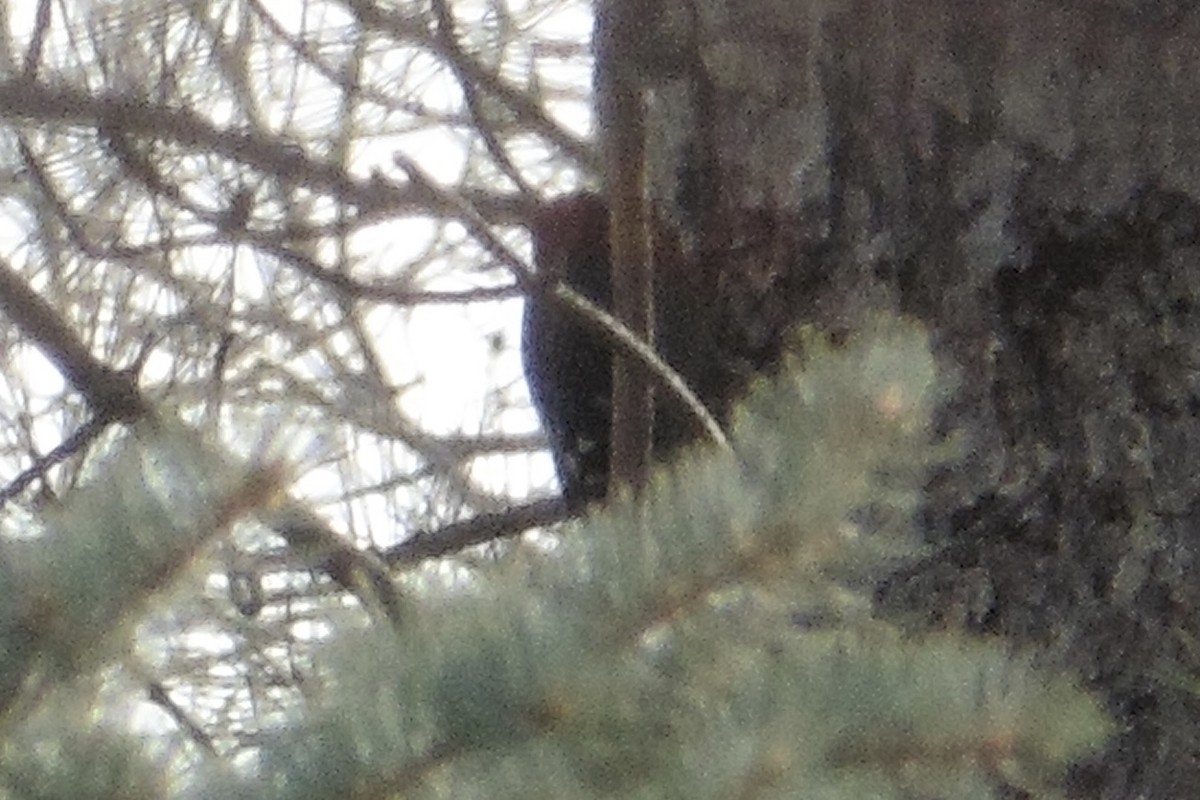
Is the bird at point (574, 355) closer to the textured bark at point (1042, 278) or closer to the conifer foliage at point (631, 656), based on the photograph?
the textured bark at point (1042, 278)

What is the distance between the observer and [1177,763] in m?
0.88

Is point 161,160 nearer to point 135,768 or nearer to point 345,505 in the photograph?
point 345,505

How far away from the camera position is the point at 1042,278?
35.5 inches

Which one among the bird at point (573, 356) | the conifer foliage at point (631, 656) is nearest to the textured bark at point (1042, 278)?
the bird at point (573, 356)

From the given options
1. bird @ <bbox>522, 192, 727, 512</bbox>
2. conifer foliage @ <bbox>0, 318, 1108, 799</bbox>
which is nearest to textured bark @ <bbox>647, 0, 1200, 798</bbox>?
bird @ <bbox>522, 192, 727, 512</bbox>

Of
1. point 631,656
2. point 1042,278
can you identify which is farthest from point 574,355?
point 631,656

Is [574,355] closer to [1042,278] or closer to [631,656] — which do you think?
[1042,278]

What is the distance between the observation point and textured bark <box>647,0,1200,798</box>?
882 millimetres

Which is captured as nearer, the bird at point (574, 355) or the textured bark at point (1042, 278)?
the textured bark at point (1042, 278)

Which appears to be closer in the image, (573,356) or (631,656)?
(631,656)

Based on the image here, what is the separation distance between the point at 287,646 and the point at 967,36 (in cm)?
57

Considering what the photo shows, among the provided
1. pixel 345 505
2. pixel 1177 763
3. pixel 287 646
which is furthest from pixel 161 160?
pixel 1177 763

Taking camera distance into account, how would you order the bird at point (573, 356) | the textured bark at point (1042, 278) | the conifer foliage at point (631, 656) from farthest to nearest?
the bird at point (573, 356) < the textured bark at point (1042, 278) < the conifer foliage at point (631, 656)

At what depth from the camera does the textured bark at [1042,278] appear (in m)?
0.88
